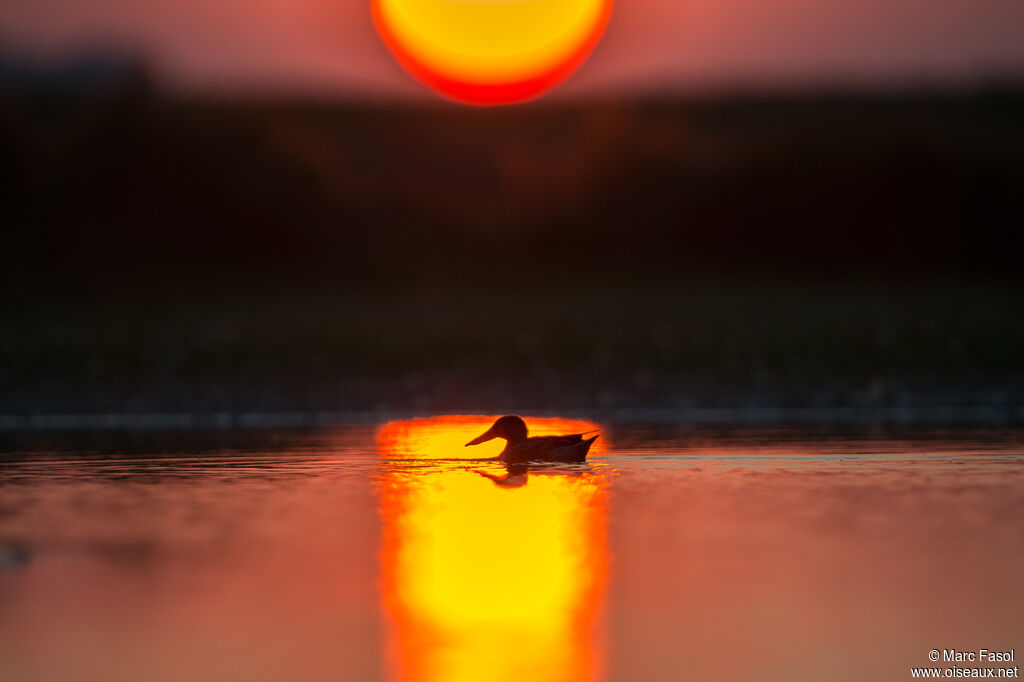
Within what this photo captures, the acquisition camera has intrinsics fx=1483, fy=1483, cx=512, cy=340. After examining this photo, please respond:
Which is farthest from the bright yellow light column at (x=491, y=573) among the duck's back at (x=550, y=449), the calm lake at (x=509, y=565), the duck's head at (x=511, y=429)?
the duck's head at (x=511, y=429)

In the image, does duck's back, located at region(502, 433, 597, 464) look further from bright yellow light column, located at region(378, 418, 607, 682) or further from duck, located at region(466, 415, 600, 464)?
bright yellow light column, located at region(378, 418, 607, 682)

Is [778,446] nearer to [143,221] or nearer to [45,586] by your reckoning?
[45,586]

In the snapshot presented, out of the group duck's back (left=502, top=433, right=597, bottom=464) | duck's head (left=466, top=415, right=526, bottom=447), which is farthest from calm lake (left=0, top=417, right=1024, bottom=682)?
duck's head (left=466, top=415, right=526, bottom=447)

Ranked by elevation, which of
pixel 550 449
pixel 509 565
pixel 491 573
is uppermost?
pixel 550 449

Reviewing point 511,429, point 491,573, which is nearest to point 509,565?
point 491,573

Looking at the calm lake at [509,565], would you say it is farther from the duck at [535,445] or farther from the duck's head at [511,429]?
the duck's head at [511,429]

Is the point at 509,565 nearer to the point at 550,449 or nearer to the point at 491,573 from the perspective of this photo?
the point at 491,573
